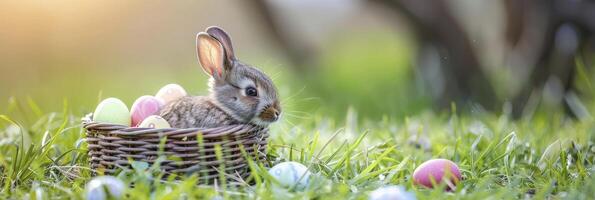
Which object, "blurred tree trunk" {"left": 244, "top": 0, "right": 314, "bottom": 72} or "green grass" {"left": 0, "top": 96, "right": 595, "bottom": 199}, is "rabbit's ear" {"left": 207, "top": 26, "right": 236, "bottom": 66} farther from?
"blurred tree trunk" {"left": 244, "top": 0, "right": 314, "bottom": 72}

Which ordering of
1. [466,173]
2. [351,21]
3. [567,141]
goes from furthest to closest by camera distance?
[351,21] < [567,141] < [466,173]

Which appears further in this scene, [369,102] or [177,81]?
[177,81]

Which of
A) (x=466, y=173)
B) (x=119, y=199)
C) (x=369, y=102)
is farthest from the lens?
(x=369, y=102)

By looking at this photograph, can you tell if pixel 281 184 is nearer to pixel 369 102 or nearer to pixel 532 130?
pixel 532 130

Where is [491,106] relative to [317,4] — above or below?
below

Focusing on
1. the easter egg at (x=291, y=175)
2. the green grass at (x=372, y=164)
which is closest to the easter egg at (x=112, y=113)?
the green grass at (x=372, y=164)

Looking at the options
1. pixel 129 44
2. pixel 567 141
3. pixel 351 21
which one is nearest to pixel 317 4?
pixel 351 21

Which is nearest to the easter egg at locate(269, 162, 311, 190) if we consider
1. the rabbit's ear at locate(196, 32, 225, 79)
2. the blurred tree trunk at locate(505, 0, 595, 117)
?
the rabbit's ear at locate(196, 32, 225, 79)

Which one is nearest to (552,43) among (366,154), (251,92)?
(366,154)

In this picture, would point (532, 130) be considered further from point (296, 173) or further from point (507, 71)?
point (296, 173)
